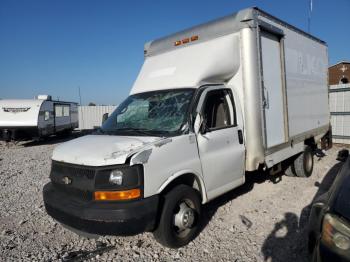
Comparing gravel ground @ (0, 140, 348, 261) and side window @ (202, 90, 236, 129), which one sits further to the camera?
side window @ (202, 90, 236, 129)

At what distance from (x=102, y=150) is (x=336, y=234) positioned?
264cm

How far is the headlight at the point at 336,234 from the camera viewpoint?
2.22 m

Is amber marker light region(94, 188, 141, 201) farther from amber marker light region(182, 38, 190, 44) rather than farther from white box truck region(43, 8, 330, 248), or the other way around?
amber marker light region(182, 38, 190, 44)

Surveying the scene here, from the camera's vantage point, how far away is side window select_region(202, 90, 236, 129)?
491 cm

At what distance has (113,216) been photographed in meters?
3.47

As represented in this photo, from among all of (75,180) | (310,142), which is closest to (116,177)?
(75,180)

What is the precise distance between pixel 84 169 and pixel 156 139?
3.22 feet

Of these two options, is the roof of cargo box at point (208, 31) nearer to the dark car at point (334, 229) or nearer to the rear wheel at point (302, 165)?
the rear wheel at point (302, 165)

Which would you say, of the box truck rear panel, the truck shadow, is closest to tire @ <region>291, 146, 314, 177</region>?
the box truck rear panel

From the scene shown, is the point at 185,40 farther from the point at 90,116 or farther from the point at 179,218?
the point at 90,116

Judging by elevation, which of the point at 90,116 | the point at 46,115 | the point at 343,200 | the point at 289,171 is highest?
the point at 90,116

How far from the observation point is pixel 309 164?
24.9 feet

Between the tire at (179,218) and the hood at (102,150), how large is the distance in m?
0.79

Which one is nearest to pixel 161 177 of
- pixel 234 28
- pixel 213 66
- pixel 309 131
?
pixel 213 66
